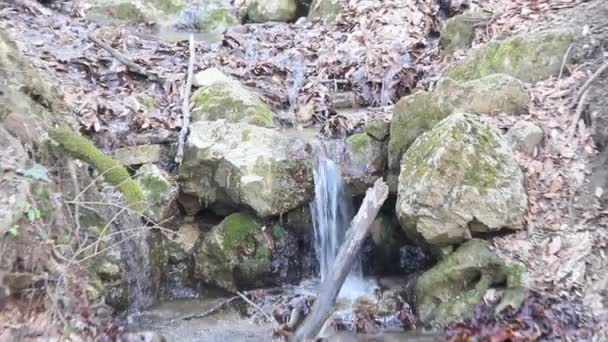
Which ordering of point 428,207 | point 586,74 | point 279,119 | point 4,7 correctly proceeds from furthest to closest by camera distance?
point 4,7, point 279,119, point 586,74, point 428,207

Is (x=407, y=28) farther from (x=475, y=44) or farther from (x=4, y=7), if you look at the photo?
(x=4, y=7)

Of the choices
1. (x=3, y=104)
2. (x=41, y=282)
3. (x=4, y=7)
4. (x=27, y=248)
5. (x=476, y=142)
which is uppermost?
(x=4, y=7)

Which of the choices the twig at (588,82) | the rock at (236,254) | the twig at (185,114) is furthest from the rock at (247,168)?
the twig at (588,82)

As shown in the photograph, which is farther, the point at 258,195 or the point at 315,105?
the point at 315,105

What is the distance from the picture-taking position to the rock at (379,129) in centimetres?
714

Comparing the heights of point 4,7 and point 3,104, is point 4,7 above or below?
above

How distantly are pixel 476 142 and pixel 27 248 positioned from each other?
4.10 meters

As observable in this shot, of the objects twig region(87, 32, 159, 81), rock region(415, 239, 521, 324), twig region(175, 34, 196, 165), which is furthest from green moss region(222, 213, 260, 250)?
twig region(87, 32, 159, 81)

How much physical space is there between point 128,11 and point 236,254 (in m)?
7.97

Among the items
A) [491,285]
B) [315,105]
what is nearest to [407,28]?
[315,105]

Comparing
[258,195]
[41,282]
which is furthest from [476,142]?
[41,282]

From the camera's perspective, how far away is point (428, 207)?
5691 millimetres

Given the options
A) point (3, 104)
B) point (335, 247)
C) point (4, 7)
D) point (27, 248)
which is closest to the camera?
point (27, 248)

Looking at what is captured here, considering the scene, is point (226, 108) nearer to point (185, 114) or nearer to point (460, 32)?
point (185, 114)
